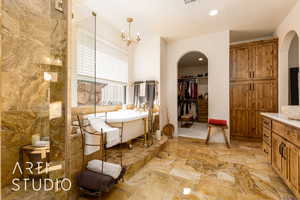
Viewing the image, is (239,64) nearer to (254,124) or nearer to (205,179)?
(254,124)

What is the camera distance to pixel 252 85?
332 cm

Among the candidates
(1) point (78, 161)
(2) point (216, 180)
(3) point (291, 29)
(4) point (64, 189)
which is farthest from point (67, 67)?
(3) point (291, 29)

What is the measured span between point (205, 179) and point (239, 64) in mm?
3064

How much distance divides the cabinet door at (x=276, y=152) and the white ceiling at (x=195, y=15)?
229cm

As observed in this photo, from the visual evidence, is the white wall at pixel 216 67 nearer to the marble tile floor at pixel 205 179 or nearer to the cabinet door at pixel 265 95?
the cabinet door at pixel 265 95

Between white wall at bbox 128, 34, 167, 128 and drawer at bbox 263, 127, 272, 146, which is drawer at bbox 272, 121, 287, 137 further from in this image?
white wall at bbox 128, 34, 167, 128

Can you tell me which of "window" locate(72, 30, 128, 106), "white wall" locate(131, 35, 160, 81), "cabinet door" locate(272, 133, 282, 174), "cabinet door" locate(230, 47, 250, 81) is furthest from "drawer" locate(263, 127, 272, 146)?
"window" locate(72, 30, 128, 106)

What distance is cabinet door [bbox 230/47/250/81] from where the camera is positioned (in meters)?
3.35

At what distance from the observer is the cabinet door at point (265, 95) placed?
3131 mm

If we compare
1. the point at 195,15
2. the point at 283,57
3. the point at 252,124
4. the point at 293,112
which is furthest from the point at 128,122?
the point at 283,57

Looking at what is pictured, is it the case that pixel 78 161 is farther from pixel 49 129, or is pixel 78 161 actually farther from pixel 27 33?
pixel 27 33

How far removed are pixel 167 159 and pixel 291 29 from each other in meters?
3.45

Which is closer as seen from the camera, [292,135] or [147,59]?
[292,135]

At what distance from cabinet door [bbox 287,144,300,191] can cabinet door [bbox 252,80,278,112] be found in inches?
88.7
